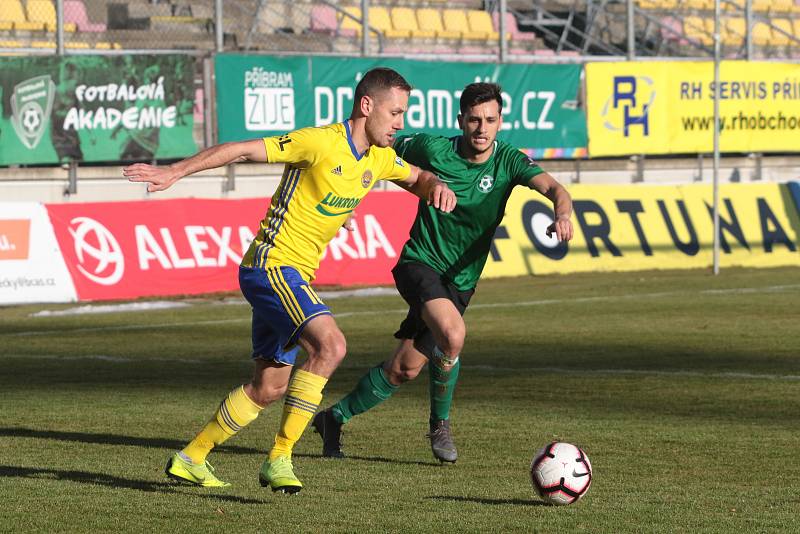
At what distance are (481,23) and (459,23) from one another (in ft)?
2.02

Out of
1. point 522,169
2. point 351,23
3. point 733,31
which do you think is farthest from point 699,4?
point 522,169

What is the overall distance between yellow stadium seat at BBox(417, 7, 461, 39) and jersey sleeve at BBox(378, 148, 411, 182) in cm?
2353

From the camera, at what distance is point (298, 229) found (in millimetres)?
7898

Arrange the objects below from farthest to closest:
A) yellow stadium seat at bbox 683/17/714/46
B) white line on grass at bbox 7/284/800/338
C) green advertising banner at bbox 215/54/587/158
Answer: yellow stadium seat at bbox 683/17/714/46, green advertising banner at bbox 215/54/587/158, white line on grass at bbox 7/284/800/338

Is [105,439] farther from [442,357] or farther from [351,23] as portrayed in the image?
[351,23]

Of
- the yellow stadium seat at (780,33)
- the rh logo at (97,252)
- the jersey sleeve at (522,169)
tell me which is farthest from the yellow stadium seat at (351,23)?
the jersey sleeve at (522,169)

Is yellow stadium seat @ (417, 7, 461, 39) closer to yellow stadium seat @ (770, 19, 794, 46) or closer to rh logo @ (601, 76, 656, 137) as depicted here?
rh logo @ (601, 76, 656, 137)

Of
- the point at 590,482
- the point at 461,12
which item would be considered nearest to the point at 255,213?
the point at 461,12

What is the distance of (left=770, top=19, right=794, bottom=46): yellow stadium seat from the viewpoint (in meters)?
36.0

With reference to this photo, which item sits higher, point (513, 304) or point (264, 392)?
point (264, 392)

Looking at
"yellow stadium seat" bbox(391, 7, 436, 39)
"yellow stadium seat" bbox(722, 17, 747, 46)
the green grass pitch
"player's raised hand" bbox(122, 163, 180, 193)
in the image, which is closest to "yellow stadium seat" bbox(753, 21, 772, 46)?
"yellow stadium seat" bbox(722, 17, 747, 46)

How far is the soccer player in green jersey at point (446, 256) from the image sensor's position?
9016 mm

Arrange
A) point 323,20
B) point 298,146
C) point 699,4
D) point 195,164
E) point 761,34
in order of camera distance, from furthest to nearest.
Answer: point 761,34
point 699,4
point 323,20
point 298,146
point 195,164

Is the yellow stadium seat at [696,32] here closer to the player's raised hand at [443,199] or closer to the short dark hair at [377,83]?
the player's raised hand at [443,199]
